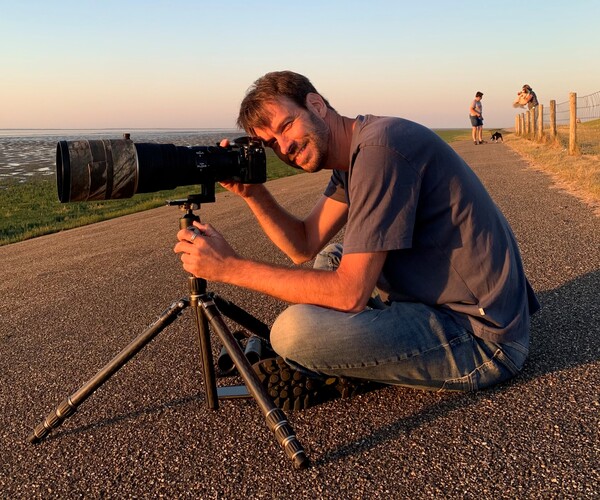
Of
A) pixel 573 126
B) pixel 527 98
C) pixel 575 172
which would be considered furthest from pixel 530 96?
pixel 575 172

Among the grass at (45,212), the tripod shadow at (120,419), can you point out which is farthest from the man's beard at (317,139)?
the grass at (45,212)

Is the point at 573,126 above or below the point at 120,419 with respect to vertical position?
above

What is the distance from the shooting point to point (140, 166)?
2215mm

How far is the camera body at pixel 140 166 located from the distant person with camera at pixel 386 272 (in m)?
0.20

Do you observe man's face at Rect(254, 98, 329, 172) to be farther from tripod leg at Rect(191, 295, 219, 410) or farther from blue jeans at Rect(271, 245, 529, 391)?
tripod leg at Rect(191, 295, 219, 410)

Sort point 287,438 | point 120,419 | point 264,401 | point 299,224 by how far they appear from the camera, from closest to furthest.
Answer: point 287,438 → point 264,401 → point 120,419 → point 299,224

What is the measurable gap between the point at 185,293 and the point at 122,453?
102 inches

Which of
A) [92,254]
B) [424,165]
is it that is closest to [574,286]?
[424,165]

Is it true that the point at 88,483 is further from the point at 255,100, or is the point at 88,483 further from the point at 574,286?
the point at 574,286

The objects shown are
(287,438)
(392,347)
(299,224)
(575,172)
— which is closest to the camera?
(287,438)

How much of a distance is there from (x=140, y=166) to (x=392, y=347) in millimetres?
1233

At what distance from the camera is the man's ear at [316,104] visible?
2.53m

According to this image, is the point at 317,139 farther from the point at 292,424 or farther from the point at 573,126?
the point at 573,126

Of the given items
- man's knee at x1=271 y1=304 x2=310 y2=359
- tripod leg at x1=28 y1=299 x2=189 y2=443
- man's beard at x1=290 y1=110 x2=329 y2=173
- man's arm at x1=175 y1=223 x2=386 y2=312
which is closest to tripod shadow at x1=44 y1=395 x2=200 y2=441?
tripod leg at x1=28 y1=299 x2=189 y2=443
